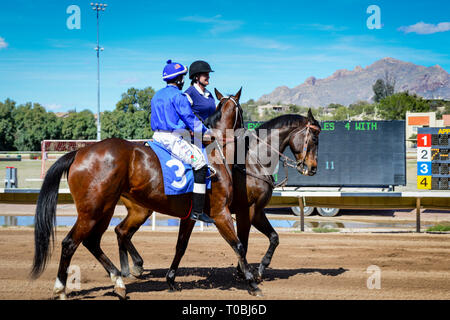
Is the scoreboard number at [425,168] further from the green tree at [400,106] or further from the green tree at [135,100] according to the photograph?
the green tree at [400,106]

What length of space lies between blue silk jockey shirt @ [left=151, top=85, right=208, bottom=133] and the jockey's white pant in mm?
85

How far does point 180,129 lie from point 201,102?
689mm

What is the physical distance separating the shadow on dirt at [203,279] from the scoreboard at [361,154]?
21.8 ft

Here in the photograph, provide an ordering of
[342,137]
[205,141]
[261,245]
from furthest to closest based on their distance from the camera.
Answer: [342,137] < [261,245] < [205,141]

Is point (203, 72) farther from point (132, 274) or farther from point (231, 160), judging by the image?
point (132, 274)

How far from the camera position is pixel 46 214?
4.79 m

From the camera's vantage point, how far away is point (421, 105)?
6188 centimetres

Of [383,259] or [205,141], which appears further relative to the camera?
[383,259]

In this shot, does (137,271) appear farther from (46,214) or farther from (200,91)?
(200,91)

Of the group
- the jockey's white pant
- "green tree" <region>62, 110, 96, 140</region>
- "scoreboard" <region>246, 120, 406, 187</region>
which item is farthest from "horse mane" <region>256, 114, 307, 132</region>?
"green tree" <region>62, 110, 96, 140</region>

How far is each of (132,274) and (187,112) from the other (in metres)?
2.51

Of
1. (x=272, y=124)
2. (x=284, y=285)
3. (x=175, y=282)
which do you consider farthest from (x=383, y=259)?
(x=175, y=282)

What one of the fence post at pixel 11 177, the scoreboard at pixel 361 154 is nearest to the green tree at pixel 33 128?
the fence post at pixel 11 177

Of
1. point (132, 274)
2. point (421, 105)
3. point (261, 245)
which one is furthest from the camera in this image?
point (421, 105)
